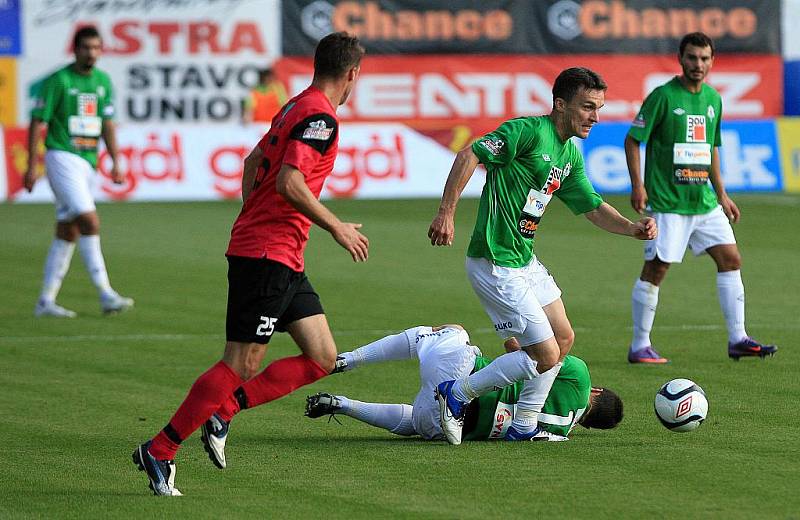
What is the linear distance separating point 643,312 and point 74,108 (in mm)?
5264

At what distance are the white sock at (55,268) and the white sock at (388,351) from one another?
5492mm

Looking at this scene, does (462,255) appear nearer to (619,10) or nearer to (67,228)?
(67,228)

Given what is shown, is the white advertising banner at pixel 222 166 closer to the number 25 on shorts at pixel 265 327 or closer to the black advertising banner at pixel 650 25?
the black advertising banner at pixel 650 25

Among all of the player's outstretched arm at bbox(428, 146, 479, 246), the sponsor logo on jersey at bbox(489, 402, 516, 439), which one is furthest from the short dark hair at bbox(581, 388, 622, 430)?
the player's outstretched arm at bbox(428, 146, 479, 246)

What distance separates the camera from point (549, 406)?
7258mm


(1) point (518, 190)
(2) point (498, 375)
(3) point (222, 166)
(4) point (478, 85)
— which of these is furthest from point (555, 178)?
(4) point (478, 85)

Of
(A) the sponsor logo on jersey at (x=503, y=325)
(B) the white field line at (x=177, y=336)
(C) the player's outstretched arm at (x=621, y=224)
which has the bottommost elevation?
(B) the white field line at (x=177, y=336)

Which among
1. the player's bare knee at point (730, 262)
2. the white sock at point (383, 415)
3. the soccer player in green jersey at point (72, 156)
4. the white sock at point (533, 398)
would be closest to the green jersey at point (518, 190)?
the white sock at point (533, 398)

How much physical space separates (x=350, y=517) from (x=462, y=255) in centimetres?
1111

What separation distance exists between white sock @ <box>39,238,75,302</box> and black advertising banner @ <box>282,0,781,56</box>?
18532 mm

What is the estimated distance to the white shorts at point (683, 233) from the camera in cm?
1011

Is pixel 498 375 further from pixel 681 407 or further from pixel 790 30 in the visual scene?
pixel 790 30

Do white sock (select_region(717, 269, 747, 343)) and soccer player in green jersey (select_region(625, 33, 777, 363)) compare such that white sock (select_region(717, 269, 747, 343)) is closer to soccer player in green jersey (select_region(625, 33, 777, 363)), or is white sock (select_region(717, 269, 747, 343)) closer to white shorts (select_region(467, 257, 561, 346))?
soccer player in green jersey (select_region(625, 33, 777, 363))

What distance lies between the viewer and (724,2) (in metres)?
32.2
